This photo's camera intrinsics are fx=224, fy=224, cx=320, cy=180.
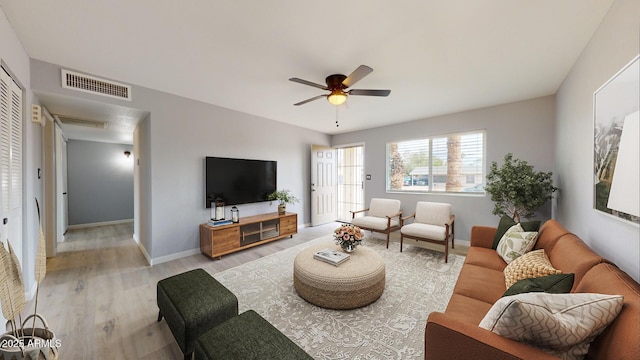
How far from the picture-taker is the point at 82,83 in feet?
8.80

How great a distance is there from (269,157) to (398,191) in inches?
116

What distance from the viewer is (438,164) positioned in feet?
14.9

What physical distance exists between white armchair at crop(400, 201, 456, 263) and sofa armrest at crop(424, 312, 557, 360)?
8.25 feet

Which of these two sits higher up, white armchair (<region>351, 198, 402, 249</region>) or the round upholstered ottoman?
white armchair (<region>351, 198, 402, 249</region>)

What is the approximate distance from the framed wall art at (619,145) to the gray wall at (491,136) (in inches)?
81.7

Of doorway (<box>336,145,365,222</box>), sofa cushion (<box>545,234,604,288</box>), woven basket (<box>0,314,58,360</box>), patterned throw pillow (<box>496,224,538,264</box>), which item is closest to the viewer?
woven basket (<box>0,314,58,360</box>)

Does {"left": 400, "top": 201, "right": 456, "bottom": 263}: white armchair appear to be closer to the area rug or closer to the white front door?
the area rug

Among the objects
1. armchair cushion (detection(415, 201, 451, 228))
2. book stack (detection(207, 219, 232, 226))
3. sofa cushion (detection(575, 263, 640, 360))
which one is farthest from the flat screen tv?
sofa cushion (detection(575, 263, 640, 360))

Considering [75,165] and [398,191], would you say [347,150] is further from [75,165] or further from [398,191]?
[75,165]

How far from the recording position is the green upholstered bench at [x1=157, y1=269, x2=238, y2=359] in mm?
1520

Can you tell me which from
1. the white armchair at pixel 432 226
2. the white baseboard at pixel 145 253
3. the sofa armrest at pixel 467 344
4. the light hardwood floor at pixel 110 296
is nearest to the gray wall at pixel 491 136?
the white armchair at pixel 432 226

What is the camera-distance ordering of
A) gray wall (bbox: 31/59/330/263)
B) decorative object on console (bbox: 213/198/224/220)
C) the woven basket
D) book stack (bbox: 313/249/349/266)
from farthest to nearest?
decorative object on console (bbox: 213/198/224/220), gray wall (bbox: 31/59/330/263), book stack (bbox: 313/249/349/266), the woven basket

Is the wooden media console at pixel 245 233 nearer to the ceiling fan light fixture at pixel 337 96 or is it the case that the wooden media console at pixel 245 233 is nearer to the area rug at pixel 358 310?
the area rug at pixel 358 310

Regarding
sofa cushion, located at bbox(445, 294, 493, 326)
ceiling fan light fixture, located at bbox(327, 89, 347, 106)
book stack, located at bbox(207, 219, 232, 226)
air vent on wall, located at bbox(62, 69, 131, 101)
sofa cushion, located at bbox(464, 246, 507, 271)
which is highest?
air vent on wall, located at bbox(62, 69, 131, 101)
